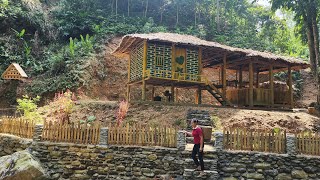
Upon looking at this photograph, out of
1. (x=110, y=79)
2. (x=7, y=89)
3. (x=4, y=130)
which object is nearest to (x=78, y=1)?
(x=110, y=79)

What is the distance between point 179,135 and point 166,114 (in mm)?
4586

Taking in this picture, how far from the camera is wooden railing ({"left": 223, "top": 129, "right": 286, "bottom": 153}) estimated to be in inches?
409

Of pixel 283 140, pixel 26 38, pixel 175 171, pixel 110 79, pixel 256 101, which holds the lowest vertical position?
pixel 175 171

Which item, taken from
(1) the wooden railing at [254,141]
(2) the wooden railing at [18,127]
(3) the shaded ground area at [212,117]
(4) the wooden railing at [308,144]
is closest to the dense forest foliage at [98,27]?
(3) the shaded ground area at [212,117]

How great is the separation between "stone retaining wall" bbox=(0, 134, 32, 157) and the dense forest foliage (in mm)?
9722

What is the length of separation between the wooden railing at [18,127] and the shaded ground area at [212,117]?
3.27 m

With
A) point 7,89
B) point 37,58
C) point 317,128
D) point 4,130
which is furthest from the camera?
point 37,58

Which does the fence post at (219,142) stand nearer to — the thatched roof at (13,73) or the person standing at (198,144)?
the person standing at (198,144)

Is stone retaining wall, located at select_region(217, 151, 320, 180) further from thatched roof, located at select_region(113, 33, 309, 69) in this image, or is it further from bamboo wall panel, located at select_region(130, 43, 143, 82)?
bamboo wall panel, located at select_region(130, 43, 143, 82)

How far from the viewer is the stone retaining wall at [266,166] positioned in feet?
33.3

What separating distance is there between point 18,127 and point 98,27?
2092 centimetres

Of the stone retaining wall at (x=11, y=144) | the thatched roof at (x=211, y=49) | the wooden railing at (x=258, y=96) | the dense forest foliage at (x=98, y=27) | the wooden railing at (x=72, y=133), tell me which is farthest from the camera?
the dense forest foliage at (x=98, y=27)

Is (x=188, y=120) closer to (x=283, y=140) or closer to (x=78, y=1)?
(x=283, y=140)

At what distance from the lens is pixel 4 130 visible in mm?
13172
